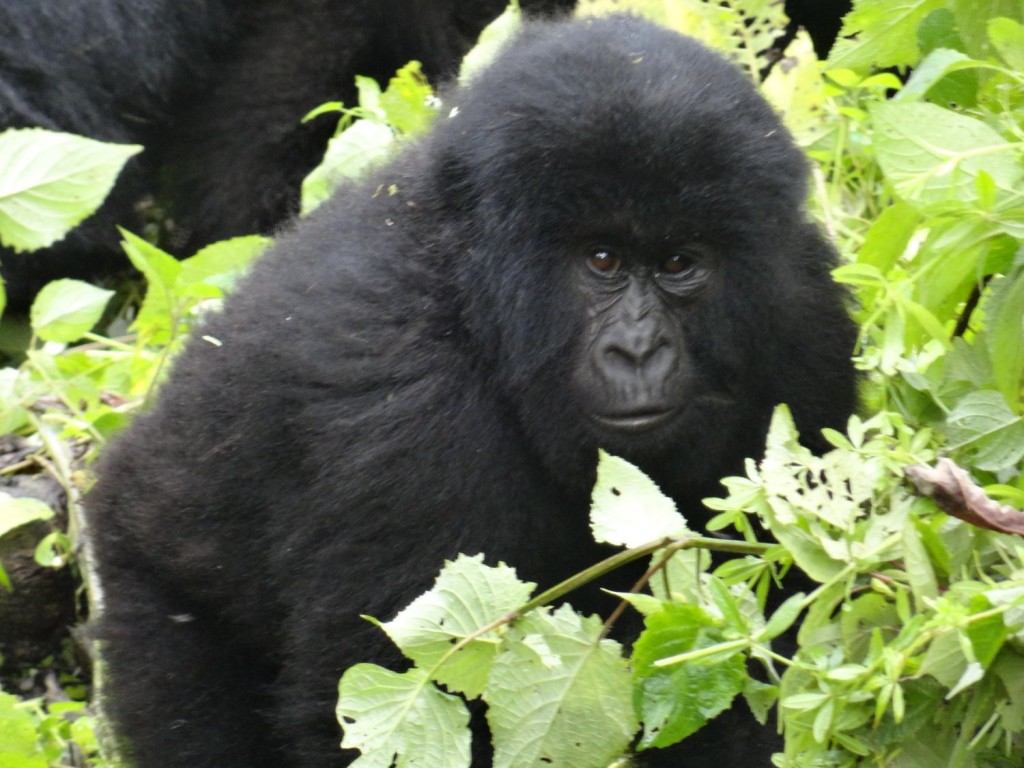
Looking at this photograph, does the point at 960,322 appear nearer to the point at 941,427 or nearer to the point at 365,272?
the point at 941,427

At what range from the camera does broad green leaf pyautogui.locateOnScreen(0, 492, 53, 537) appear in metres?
3.75

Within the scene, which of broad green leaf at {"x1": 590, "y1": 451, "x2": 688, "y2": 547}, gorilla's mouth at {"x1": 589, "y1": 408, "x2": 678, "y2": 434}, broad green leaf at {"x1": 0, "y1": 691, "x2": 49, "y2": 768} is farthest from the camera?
broad green leaf at {"x1": 0, "y1": 691, "x2": 49, "y2": 768}

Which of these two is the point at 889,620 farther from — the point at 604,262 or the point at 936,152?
the point at 604,262

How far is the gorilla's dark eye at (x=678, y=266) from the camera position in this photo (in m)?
3.05

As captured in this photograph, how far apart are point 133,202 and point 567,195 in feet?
10.5

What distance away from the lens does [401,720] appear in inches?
97.5

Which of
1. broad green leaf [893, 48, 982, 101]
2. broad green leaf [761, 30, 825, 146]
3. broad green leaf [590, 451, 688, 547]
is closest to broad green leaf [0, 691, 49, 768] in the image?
broad green leaf [590, 451, 688, 547]

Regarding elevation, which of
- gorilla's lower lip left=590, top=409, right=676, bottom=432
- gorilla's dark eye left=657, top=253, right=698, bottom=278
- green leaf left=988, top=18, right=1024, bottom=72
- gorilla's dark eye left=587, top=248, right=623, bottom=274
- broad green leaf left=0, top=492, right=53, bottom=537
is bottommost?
broad green leaf left=0, top=492, right=53, bottom=537

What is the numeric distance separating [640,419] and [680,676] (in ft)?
2.33

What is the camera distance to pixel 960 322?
113 inches

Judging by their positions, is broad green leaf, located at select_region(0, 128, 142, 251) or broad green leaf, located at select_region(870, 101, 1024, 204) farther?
broad green leaf, located at select_region(0, 128, 142, 251)

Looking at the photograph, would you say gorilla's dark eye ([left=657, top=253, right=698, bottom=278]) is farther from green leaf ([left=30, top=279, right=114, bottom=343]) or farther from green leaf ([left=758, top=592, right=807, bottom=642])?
green leaf ([left=30, top=279, right=114, bottom=343])

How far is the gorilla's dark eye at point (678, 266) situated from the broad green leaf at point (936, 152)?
521mm

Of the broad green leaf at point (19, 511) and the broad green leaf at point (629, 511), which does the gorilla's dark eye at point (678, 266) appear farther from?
the broad green leaf at point (19, 511)
